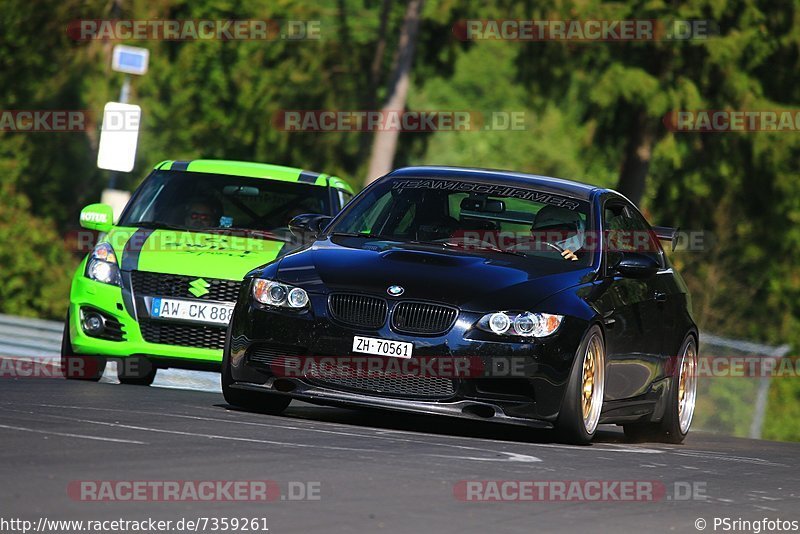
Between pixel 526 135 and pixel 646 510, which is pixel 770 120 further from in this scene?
pixel 526 135

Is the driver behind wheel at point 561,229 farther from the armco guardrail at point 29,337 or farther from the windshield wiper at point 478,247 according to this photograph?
the armco guardrail at point 29,337

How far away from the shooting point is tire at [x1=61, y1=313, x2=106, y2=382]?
1373 centimetres

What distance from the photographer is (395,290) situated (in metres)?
10.3

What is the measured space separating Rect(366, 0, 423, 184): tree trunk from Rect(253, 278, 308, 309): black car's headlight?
20.6 m

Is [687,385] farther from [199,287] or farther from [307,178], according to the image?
[307,178]

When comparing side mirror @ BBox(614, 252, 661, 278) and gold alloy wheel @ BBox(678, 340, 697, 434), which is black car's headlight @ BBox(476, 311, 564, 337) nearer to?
side mirror @ BBox(614, 252, 661, 278)

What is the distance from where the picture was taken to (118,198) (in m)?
20.7

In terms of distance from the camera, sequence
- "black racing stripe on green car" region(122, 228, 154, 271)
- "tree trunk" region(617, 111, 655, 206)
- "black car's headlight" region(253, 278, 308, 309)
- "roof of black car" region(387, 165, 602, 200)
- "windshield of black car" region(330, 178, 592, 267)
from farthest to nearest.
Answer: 1. "tree trunk" region(617, 111, 655, 206)
2. "black racing stripe on green car" region(122, 228, 154, 271)
3. "roof of black car" region(387, 165, 602, 200)
4. "windshield of black car" region(330, 178, 592, 267)
5. "black car's headlight" region(253, 278, 308, 309)

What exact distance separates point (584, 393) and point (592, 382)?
16cm

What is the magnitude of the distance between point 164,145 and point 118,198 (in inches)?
1340

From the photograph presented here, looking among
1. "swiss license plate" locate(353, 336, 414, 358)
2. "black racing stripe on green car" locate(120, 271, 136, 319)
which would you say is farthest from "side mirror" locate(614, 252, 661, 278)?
"black racing stripe on green car" locate(120, 271, 136, 319)

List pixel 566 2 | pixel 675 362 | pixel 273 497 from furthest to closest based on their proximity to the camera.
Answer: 1. pixel 566 2
2. pixel 675 362
3. pixel 273 497

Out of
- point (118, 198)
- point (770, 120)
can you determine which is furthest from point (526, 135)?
point (118, 198)

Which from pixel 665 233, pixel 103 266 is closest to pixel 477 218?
pixel 665 233
